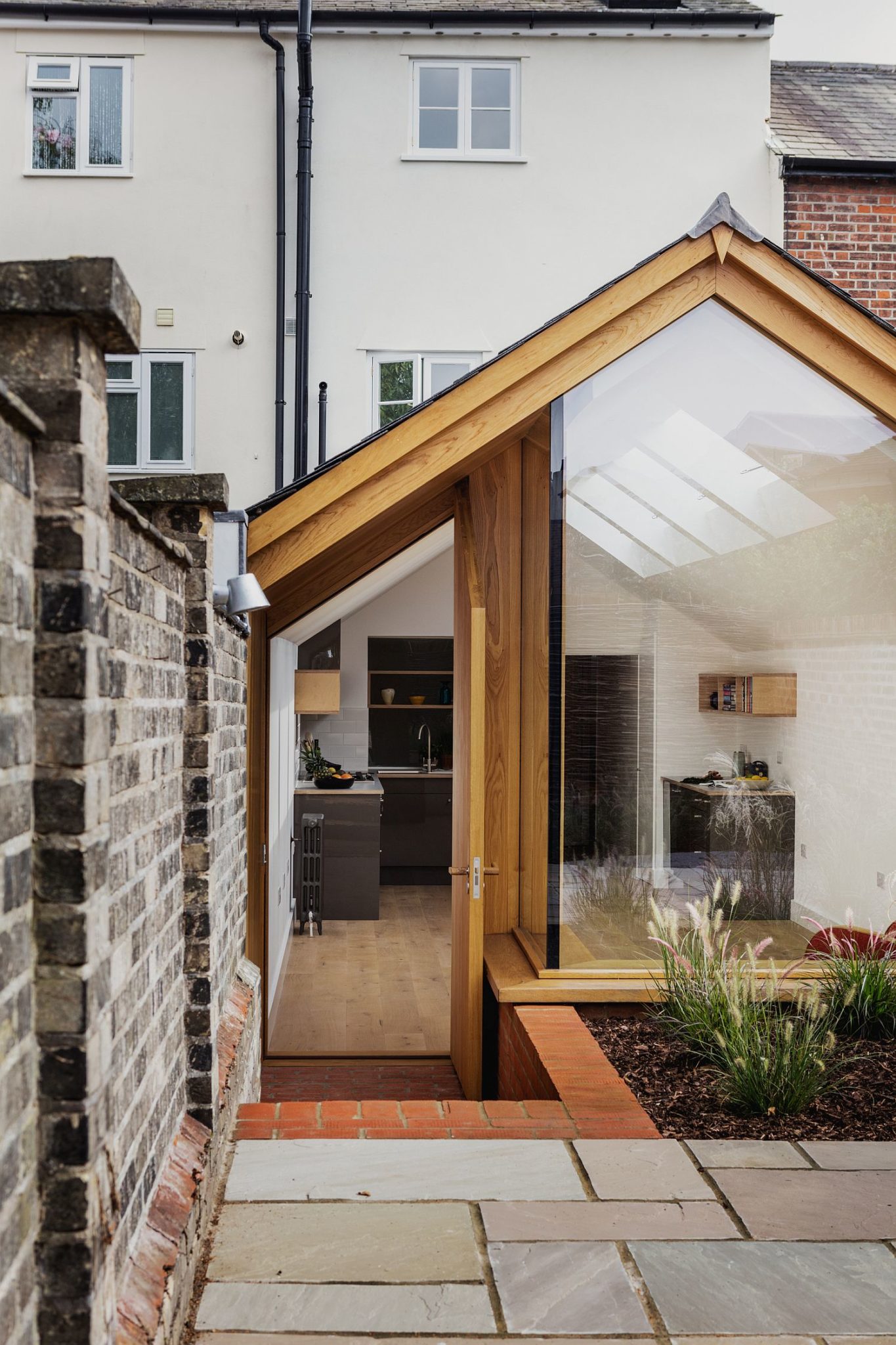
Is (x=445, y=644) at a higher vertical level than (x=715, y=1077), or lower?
higher

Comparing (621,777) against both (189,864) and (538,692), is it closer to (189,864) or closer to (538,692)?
(538,692)

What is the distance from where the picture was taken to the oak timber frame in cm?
436

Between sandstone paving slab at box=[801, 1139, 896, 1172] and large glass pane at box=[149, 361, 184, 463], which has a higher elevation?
large glass pane at box=[149, 361, 184, 463]

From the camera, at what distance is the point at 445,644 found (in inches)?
493

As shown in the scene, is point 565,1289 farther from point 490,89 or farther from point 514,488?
point 490,89

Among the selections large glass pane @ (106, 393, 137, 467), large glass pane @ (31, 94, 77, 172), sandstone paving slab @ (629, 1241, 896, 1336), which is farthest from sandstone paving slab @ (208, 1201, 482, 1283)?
large glass pane @ (31, 94, 77, 172)

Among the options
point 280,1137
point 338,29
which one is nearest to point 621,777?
point 280,1137

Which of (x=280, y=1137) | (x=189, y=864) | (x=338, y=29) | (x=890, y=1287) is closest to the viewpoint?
(x=890, y=1287)

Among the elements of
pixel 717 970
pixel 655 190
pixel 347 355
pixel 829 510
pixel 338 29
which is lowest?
pixel 717 970

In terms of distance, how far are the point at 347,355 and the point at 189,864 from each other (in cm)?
741

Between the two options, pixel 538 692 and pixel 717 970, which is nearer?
pixel 717 970

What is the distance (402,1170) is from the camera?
125 inches

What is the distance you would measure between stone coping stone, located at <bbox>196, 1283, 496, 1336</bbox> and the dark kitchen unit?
720 centimetres

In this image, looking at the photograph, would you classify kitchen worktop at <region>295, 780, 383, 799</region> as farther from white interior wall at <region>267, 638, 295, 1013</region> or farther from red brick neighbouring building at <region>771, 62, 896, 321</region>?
red brick neighbouring building at <region>771, 62, 896, 321</region>
